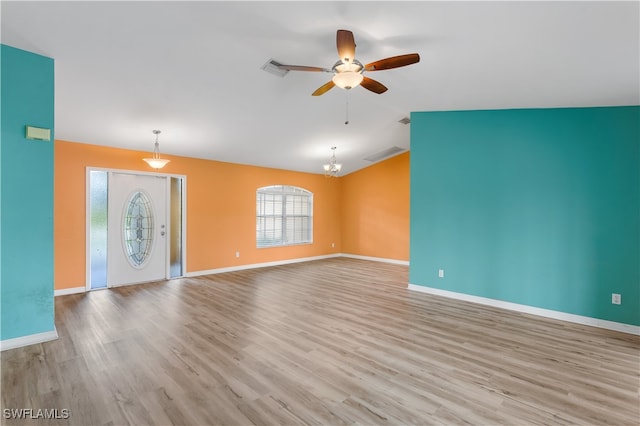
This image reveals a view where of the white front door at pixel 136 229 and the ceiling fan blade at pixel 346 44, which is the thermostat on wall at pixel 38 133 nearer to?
the white front door at pixel 136 229

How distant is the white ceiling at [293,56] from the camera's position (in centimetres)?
235

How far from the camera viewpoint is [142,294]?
4.80m

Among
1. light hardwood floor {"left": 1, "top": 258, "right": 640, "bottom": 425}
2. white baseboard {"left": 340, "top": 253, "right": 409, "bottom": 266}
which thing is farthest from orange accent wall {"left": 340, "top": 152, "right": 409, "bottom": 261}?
light hardwood floor {"left": 1, "top": 258, "right": 640, "bottom": 425}

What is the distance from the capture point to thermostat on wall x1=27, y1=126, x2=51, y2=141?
292cm

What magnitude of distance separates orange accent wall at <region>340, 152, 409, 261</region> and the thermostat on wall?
22.8 ft

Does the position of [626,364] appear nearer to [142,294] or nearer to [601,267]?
[601,267]

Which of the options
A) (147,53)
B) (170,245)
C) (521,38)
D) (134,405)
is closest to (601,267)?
(521,38)

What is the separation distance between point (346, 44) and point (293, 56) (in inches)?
40.9

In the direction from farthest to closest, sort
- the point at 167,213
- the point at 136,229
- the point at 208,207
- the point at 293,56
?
1. the point at 208,207
2. the point at 167,213
3. the point at 136,229
4. the point at 293,56

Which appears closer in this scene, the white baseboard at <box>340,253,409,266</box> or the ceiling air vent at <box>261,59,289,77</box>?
the ceiling air vent at <box>261,59,289,77</box>

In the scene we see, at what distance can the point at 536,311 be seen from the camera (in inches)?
158

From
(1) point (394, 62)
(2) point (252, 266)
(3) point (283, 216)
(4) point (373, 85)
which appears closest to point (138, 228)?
(2) point (252, 266)

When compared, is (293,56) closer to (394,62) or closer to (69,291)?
(394,62)

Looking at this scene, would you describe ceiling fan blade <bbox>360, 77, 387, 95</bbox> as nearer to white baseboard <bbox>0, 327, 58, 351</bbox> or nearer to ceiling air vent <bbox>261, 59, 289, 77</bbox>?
ceiling air vent <bbox>261, 59, 289, 77</bbox>
